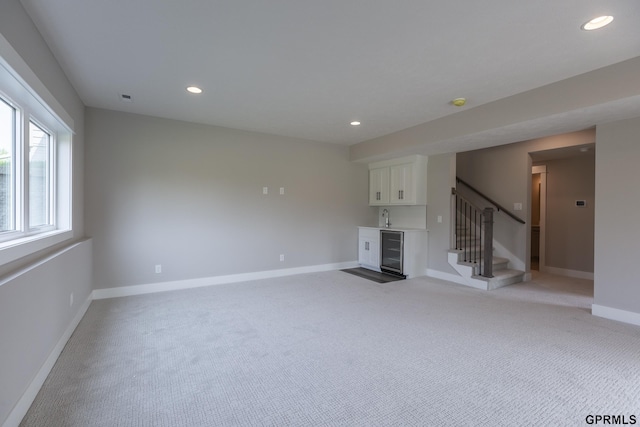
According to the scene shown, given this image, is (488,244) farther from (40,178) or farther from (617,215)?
(40,178)

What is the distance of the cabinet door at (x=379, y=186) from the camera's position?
602cm

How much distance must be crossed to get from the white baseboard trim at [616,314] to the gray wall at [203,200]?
12.6 feet

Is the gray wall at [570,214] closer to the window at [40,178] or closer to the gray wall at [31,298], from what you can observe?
the gray wall at [31,298]

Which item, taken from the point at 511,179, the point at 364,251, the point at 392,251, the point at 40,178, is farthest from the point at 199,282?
the point at 511,179

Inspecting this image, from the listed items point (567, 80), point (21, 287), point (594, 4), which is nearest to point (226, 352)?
point (21, 287)

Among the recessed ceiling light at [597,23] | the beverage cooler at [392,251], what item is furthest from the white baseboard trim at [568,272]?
the recessed ceiling light at [597,23]

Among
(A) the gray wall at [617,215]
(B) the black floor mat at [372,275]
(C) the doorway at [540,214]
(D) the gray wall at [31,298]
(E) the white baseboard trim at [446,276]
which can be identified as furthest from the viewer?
(C) the doorway at [540,214]

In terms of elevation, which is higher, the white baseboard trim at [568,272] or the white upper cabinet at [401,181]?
the white upper cabinet at [401,181]

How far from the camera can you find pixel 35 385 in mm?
1943

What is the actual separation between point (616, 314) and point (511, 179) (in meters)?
2.83

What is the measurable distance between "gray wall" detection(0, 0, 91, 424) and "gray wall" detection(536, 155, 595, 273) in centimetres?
748

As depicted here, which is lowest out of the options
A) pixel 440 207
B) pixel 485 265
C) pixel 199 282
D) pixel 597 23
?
pixel 199 282

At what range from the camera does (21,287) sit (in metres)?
Answer: 1.75

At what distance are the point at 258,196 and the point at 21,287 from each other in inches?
141
